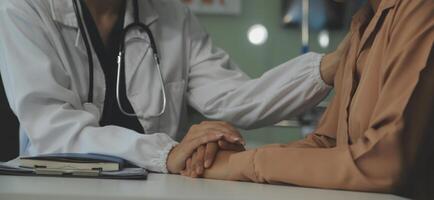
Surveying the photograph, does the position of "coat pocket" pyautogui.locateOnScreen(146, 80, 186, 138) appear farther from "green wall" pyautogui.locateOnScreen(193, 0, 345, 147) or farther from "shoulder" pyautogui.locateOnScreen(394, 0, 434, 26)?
"green wall" pyautogui.locateOnScreen(193, 0, 345, 147)

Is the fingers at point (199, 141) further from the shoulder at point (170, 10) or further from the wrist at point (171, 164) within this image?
the shoulder at point (170, 10)

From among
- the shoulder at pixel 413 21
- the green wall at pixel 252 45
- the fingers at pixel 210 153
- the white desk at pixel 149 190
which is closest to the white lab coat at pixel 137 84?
the fingers at pixel 210 153

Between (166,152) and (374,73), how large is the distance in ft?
1.48

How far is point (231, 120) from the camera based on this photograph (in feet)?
5.04

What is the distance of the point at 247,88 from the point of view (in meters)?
1.48

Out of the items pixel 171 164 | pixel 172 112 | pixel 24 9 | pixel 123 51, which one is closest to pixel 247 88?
pixel 172 112

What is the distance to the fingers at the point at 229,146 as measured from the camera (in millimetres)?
1099

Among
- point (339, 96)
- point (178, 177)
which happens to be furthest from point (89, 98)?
point (339, 96)

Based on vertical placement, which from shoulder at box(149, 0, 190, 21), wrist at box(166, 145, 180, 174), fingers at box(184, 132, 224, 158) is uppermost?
shoulder at box(149, 0, 190, 21)

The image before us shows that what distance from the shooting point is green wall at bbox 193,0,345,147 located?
2494 millimetres

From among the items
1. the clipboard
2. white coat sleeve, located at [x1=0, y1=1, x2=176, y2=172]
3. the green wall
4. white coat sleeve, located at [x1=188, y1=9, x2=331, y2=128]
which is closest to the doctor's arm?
white coat sleeve, located at [x1=0, y1=1, x2=176, y2=172]

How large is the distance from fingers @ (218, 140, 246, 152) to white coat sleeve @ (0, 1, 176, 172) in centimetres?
12

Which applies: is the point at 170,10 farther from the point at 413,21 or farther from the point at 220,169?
the point at 413,21

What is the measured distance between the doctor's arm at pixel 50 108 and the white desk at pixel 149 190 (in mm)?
196
